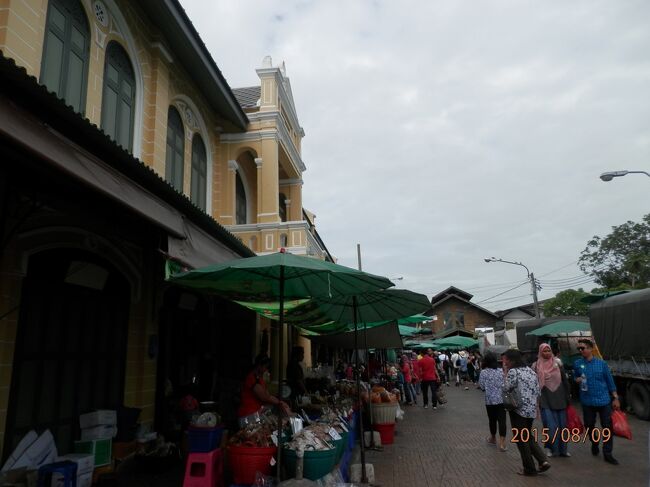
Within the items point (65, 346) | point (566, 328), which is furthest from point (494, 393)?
point (566, 328)

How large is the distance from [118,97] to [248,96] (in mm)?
7059

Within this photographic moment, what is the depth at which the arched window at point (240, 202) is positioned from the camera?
14406 millimetres

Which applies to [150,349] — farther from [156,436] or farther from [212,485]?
[212,485]

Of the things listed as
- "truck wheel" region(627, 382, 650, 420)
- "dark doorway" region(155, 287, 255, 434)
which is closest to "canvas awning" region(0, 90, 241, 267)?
"dark doorway" region(155, 287, 255, 434)

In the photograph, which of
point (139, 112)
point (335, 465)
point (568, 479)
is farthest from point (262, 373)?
point (139, 112)

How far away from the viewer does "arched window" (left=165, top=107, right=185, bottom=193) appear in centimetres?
1038

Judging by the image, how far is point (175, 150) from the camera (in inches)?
423

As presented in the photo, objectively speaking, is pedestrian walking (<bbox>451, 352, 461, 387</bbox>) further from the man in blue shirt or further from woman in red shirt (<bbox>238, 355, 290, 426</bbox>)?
woman in red shirt (<bbox>238, 355, 290, 426</bbox>)

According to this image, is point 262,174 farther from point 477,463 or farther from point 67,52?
point 477,463

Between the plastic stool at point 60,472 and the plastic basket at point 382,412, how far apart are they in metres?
5.54

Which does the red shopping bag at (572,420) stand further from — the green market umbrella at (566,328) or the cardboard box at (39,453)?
the green market umbrella at (566,328)

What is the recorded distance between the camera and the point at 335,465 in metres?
5.24

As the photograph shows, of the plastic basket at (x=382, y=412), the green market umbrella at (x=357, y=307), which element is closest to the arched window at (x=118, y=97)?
the green market umbrella at (x=357, y=307)

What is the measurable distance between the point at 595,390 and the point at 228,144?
10.7m
